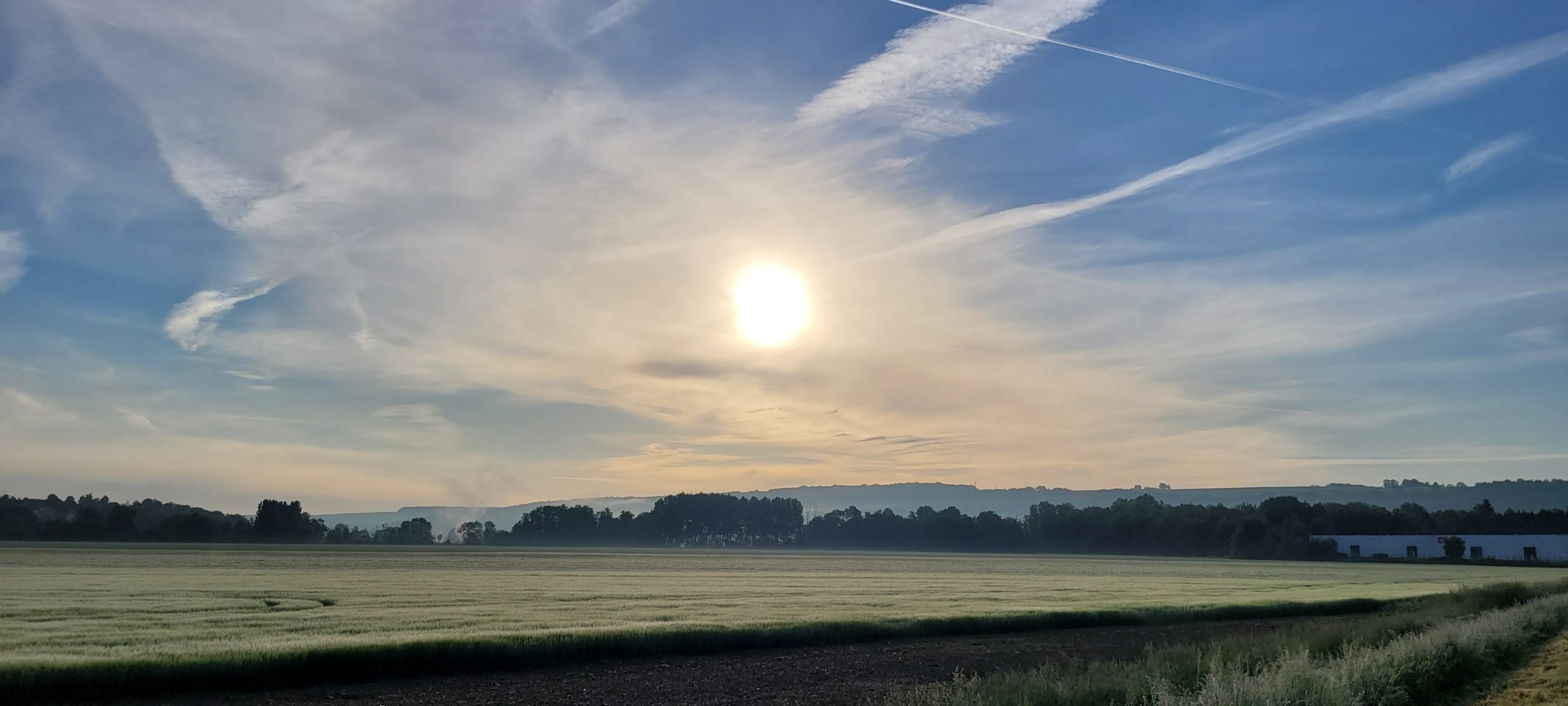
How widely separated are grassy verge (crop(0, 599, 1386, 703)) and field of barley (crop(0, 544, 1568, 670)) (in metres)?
0.46

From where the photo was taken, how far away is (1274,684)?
12.8m

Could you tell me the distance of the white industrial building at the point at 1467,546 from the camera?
348 feet

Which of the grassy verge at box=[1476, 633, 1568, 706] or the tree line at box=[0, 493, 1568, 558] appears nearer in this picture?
the grassy verge at box=[1476, 633, 1568, 706]

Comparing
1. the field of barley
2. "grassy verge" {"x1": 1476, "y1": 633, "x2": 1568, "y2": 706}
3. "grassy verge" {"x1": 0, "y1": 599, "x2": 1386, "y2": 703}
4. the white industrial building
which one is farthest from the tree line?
"grassy verge" {"x1": 1476, "y1": 633, "x2": 1568, "y2": 706}

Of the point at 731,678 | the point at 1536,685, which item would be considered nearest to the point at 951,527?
the point at 731,678

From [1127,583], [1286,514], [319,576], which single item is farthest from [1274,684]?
[1286,514]

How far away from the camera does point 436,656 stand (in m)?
21.0

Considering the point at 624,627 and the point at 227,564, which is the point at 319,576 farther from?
the point at 624,627

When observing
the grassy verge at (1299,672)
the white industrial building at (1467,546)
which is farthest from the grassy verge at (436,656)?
the white industrial building at (1467,546)

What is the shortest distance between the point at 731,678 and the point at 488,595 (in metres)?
21.3

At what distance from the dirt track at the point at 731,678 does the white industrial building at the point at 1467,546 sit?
10921 cm

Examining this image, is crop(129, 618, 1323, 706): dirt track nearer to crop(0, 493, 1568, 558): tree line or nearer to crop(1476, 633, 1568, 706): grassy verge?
crop(1476, 633, 1568, 706): grassy verge

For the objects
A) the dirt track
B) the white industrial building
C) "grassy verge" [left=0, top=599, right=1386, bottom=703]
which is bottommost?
the white industrial building

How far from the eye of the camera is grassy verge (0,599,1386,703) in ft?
56.1
